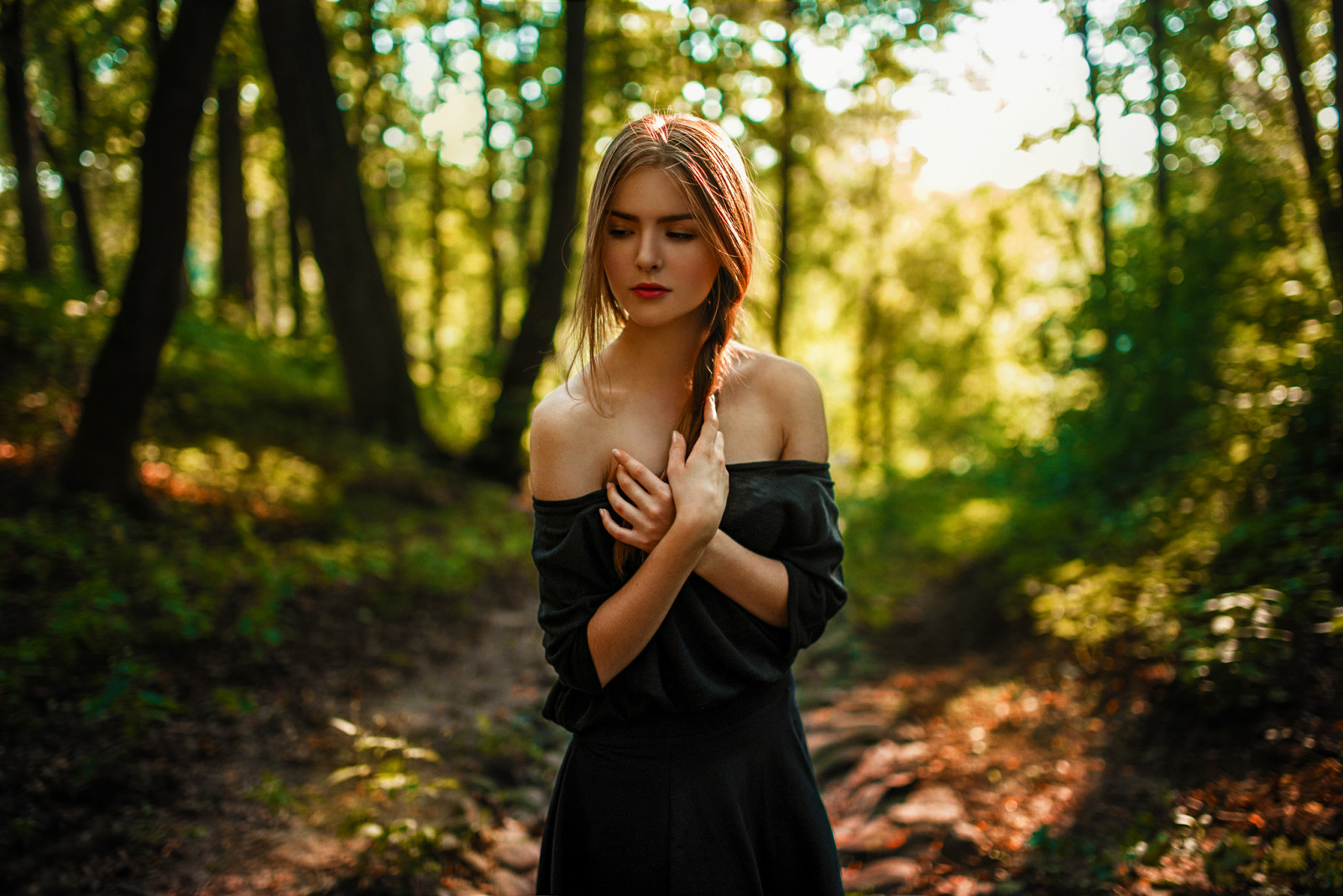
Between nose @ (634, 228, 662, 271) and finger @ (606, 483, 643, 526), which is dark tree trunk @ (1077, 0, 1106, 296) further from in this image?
finger @ (606, 483, 643, 526)

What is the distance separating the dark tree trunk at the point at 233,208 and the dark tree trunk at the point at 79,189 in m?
1.82

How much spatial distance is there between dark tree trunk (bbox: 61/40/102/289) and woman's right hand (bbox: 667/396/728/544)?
11251 millimetres

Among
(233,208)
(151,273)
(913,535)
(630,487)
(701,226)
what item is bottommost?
(913,535)

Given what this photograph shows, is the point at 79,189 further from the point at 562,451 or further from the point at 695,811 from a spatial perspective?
the point at 695,811

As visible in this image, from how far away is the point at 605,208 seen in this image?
174 cm

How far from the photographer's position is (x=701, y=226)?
1715mm

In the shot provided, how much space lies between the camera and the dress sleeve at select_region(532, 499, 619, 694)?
1.69 meters

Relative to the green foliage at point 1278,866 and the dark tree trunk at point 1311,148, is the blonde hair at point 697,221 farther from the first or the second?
the dark tree trunk at point 1311,148

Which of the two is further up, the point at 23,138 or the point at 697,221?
the point at 23,138

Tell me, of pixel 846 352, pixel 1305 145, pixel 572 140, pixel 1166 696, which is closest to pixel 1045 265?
pixel 846 352

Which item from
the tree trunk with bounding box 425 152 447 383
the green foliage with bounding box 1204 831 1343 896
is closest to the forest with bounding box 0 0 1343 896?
the green foliage with bounding box 1204 831 1343 896

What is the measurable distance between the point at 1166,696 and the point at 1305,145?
3.80 m

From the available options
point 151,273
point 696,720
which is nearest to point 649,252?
point 696,720

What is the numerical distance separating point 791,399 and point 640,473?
44 centimetres
